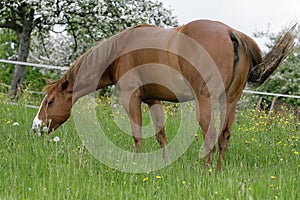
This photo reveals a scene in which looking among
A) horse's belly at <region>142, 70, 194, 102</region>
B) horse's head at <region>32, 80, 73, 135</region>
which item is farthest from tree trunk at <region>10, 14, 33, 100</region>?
horse's belly at <region>142, 70, 194, 102</region>

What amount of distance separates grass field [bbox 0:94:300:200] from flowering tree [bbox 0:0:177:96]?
1056 centimetres

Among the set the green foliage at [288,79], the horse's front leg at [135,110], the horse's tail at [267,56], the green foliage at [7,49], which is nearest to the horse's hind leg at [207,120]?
the horse's tail at [267,56]

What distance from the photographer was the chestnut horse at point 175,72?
4.77 meters

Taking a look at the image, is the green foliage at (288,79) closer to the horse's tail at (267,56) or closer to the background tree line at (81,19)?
the background tree line at (81,19)

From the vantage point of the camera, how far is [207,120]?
4.79 m

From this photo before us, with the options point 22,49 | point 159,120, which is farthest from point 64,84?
point 22,49

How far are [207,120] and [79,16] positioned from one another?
506 inches

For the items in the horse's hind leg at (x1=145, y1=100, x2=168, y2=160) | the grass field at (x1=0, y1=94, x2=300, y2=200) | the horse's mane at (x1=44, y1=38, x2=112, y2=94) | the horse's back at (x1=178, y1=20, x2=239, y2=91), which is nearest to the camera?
the grass field at (x1=0, y1=94, x2=300, y2=200)

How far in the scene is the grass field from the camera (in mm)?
3699

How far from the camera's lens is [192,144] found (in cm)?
618

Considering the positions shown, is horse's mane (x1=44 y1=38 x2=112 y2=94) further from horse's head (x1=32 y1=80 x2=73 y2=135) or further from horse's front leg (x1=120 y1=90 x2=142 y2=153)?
horse's front leg (x1=120 y1=90 x2=142 y2=153)

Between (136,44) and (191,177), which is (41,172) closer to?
(191,177)

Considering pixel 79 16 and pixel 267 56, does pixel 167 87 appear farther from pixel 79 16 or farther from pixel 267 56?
pixel 79 16

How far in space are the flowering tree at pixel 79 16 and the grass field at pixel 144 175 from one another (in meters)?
10.6
